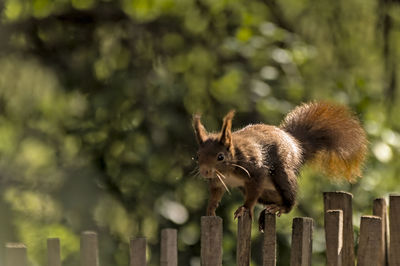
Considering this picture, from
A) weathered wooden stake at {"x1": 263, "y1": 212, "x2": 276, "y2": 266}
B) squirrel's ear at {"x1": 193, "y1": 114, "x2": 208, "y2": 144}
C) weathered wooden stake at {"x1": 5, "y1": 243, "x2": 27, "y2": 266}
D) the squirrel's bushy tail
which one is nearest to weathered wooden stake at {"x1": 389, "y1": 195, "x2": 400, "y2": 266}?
the squirrel's bushy tail

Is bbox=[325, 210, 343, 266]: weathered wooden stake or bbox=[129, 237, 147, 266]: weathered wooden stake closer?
bbox=[129, 237, 147, 266]: weathered wooden stake

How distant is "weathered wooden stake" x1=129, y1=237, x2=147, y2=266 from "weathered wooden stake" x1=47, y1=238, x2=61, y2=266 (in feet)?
0.61

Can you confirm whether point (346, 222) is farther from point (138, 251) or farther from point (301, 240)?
point (138, 251)

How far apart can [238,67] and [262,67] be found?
119 mm

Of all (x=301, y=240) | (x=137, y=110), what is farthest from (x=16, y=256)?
(x=137, y=110)

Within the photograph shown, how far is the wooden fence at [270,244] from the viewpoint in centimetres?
181

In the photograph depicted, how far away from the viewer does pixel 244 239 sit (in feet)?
6.02

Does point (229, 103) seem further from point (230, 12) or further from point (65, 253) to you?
point (65, 253)

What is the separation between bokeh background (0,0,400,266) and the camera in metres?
3.39

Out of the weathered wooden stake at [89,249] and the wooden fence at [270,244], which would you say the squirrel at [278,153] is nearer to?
the wooden fence at [270,244]

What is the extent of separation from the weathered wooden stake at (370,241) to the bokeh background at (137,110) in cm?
112

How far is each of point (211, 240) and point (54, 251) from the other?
1.21 ft

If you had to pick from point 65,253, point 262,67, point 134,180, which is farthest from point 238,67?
point 65,253

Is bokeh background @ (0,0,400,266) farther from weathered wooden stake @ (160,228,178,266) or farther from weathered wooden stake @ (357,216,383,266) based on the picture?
weathered wooden stake @ (160,228,178,266)
